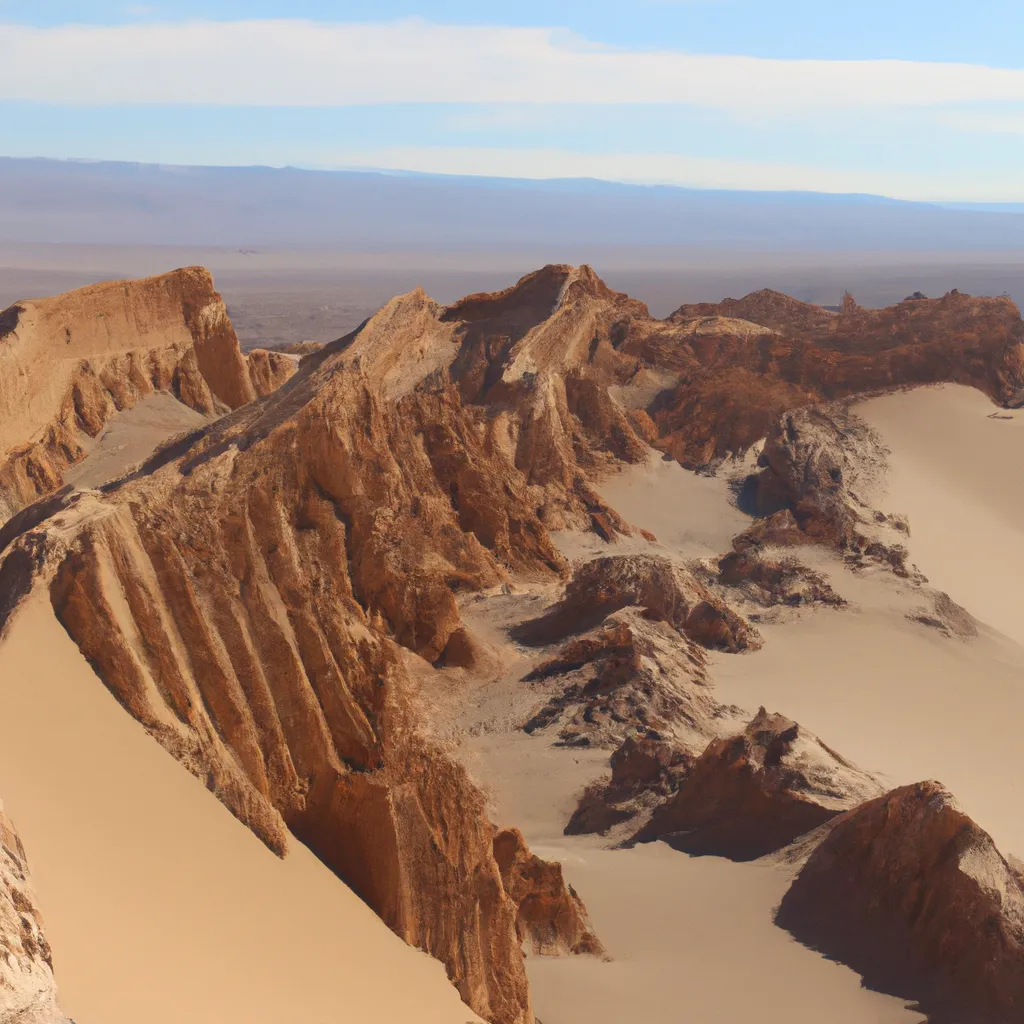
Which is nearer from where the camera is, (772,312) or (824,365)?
(824,365)

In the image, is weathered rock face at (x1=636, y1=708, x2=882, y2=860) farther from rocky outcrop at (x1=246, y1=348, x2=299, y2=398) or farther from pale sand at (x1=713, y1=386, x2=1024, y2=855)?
rocky outcrop at (x1=246, y1=348, x2=299, y2=398)

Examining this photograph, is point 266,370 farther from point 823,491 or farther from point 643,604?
point 823,491

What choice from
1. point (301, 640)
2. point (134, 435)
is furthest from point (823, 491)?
point (301, 640)

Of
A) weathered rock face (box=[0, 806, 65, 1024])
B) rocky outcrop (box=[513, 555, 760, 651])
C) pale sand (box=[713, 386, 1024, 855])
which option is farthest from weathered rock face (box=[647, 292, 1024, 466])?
weathered rock face (box=[0, 806, 65, 1024])

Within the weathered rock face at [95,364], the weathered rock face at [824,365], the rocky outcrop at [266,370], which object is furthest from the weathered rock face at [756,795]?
the weathered rock face at [824,365]

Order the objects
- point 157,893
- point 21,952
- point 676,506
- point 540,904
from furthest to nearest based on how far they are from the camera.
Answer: point 676,506 < point 540,904 < point 157,893 < point 21,952
